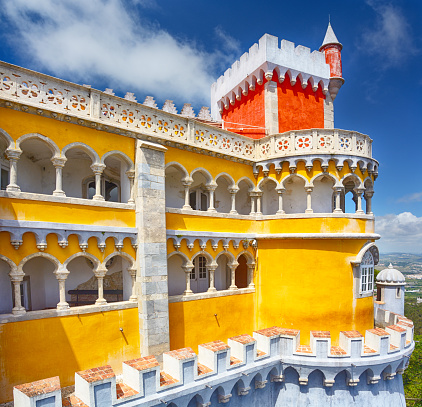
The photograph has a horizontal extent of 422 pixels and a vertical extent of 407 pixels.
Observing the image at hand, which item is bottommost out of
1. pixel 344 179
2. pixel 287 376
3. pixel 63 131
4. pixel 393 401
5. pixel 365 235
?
pixel 393 401

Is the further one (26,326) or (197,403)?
(197,403)

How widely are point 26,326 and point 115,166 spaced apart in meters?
6.31

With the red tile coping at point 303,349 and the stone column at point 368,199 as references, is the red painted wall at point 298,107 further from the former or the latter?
the red tile coping at point 303,349

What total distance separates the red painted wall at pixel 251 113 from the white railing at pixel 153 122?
1442 millimetres

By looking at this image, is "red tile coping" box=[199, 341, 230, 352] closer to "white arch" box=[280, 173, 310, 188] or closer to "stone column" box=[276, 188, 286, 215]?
"stone column" box=[276, 188, 286, 215]

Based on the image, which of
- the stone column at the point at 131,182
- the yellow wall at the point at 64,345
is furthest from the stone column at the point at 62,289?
the stone column at the point at 131,182

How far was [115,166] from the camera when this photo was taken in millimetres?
12609

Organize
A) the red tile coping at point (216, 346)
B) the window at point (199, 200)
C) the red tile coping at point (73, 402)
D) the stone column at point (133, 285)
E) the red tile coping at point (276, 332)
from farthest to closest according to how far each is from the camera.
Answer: the window at point (199, 200), the red tile coping at point (276, 332), the stone column at point (133, 285), the red tile coping at point (216, 346), the red tile coping at point (73, 402)

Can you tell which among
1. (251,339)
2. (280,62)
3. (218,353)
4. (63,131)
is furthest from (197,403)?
(280,62)

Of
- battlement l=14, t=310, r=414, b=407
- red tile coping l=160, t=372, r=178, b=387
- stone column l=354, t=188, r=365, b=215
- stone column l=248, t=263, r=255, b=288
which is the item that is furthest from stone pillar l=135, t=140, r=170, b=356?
stone column l=354, t=188, r=365, b=215

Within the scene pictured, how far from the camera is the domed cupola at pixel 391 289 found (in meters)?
17.0

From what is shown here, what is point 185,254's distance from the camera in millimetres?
11680

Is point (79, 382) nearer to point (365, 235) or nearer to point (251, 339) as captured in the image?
point (251, 339)

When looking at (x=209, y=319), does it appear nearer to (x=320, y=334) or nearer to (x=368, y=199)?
(x=320, y=334)
